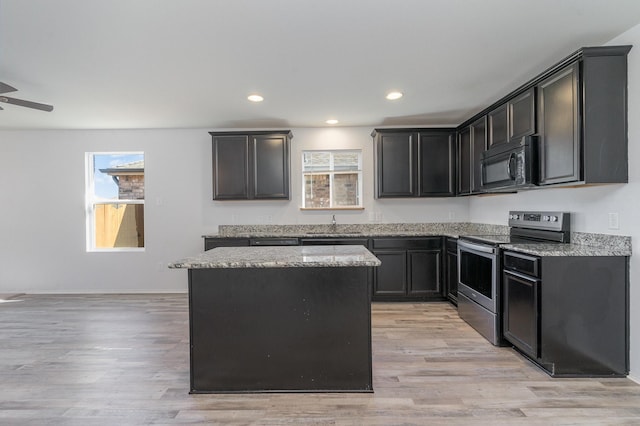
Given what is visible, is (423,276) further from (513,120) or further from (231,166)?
(231,166)

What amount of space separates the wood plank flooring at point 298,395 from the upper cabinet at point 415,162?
1.91 meters

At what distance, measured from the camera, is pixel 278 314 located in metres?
2.25

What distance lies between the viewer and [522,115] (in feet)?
9.85

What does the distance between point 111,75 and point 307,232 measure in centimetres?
287

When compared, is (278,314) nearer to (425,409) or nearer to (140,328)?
(425,409)

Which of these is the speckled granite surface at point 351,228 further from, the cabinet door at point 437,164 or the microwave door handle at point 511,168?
the microwave door handle at point 511,168

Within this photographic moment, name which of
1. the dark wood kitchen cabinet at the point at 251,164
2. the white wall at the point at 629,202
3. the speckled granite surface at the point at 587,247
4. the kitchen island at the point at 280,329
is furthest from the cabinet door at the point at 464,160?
the kitchen island at the point at 280,329

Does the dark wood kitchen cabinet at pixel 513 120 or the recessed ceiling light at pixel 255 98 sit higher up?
the recessed ceiling light at pixel 255 98

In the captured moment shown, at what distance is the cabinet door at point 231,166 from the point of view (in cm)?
467

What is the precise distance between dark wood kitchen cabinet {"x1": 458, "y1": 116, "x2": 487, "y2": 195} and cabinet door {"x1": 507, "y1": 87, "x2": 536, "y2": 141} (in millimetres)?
565

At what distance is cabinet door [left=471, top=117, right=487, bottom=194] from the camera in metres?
3.79

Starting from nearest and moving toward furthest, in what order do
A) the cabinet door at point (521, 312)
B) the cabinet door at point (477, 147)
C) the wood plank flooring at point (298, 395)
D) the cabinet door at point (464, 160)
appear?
the wood plank flooring at point (298, 395) → the cabinet door at point (521, 312) → the cabinet door at point (477, 147) → the cabinet door at point (464, 160)

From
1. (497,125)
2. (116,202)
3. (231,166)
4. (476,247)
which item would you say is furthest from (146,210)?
(497,125)

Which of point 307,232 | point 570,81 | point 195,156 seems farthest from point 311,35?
point 195,156
